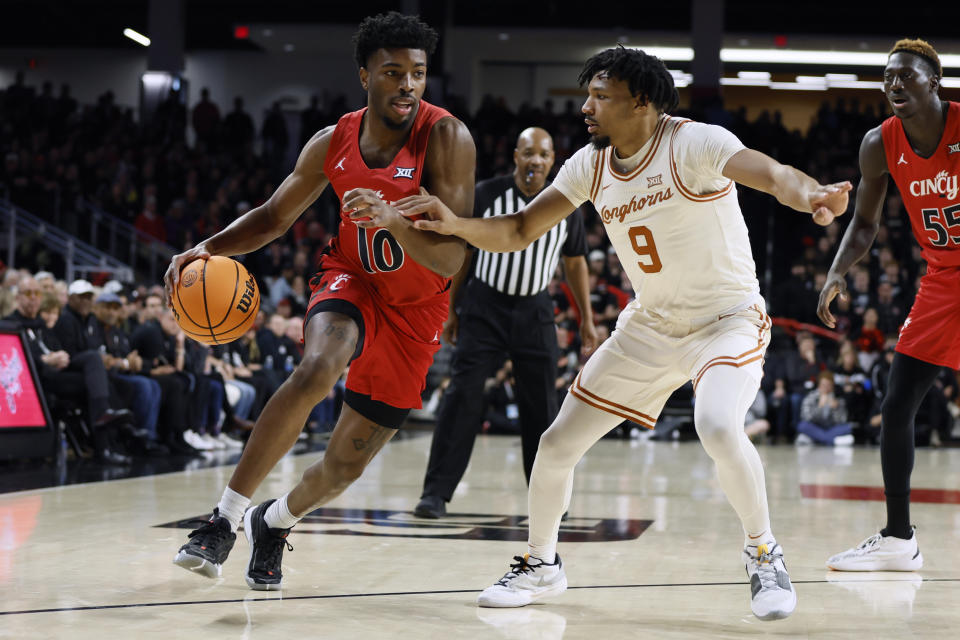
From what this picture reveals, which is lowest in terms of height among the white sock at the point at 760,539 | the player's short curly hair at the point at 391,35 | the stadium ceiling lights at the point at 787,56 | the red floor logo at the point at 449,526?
the red floor logo at the point at 449,526

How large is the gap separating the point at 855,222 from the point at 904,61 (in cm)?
71

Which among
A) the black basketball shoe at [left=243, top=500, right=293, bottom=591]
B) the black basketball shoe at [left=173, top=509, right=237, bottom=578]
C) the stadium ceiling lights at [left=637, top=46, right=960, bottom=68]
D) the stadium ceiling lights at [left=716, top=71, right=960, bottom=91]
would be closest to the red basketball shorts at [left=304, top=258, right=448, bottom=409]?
the black basketball shoe at [left=243, top=500, right=293, bottom=591]

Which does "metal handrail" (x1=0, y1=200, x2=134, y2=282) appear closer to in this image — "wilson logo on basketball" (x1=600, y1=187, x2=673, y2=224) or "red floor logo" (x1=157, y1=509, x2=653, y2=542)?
"red floor logo" (x1=157, y1=509, x2=653, y2=542)

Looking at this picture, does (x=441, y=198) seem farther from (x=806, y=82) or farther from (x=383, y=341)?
(x=806, y=82)

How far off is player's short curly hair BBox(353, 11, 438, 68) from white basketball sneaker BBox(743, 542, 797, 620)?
2.08 m

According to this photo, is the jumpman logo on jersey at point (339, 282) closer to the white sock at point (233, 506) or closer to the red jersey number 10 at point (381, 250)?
the red jersey number 10 at point (381, 250)

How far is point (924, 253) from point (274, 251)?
42.5ft

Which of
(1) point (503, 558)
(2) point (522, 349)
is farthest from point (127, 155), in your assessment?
(1) point (503, 558)

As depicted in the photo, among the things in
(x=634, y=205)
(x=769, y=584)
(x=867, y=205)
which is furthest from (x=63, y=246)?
(x=769, y=584)

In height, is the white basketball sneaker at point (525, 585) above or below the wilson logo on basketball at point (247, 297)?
below

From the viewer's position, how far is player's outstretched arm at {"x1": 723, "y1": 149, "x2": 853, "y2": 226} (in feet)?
9.37

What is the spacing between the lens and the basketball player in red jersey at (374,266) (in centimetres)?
386

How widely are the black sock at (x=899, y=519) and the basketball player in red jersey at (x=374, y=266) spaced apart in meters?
2.04

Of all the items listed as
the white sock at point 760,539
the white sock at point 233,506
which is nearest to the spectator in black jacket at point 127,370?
the white sock at point 233,506
